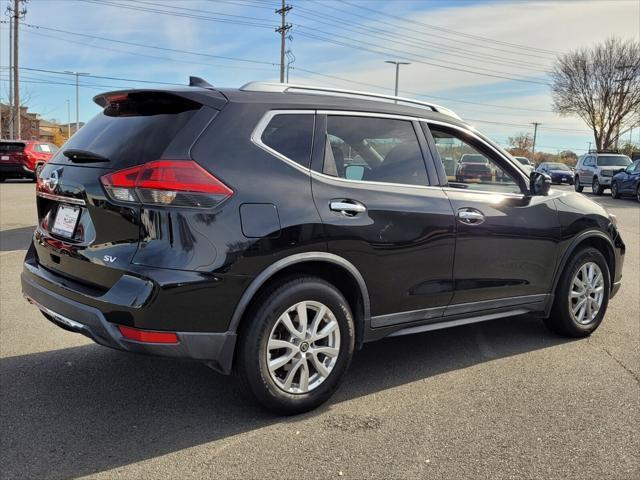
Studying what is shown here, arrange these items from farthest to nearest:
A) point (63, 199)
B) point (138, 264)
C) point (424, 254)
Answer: point (424, 254)
point (63, 199)
point (138, 264)

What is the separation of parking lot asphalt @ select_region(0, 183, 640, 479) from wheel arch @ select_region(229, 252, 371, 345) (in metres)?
0.58

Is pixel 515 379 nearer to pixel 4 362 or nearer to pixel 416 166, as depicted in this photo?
pixel 416 166

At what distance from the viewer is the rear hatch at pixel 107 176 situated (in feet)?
9.66

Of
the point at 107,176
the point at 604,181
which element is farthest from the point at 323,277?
the point at 604,181

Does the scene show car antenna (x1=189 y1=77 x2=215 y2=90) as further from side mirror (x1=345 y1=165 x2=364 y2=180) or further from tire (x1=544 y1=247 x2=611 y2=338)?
tire (x1=544 y1=247 x2=611 y2=338)

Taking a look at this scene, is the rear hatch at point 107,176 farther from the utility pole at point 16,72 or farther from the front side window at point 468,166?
the utility pole at point 16,72

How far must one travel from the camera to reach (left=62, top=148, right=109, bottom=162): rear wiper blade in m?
3.16

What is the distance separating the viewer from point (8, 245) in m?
8.37

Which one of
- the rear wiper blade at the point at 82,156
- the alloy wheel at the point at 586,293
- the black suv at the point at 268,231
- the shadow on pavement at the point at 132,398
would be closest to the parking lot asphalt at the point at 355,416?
the shadow on pavement at the point at 132,398

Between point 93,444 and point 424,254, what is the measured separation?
2.18 metres

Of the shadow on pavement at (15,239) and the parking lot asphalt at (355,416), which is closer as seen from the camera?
the parking lot asphalt at (355,416)

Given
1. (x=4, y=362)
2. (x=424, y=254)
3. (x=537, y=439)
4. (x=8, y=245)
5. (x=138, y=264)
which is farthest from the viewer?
(x=8, y=245)

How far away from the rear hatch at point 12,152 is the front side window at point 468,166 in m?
21.1

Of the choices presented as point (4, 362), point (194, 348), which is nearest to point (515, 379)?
point (194, 348)
